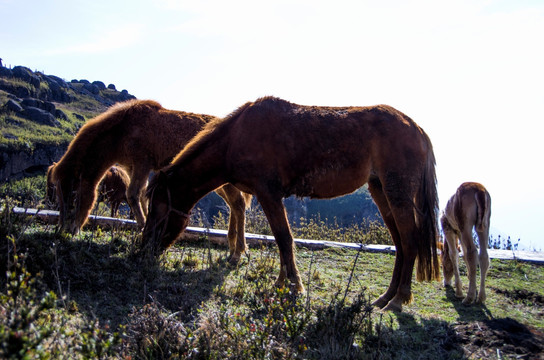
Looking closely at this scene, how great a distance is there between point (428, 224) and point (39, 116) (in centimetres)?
5655

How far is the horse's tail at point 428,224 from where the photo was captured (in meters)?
5.22

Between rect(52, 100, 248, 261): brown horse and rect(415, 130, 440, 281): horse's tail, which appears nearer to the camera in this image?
rect(415, 130, 440, 281): horse's tail

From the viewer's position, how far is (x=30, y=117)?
50.2 meters

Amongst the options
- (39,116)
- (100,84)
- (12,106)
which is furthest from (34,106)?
(100,84)

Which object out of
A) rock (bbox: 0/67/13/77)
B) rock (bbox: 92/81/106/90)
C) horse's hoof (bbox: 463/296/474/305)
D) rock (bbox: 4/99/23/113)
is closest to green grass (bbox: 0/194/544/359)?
horse's hoof (bbox: 463/296/474/305)

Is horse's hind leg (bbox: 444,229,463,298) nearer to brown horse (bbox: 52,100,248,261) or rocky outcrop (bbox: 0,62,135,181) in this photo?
brown horse (bbox: 52,100,248,261)

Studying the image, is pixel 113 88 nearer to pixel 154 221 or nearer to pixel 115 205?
pixel 115 205

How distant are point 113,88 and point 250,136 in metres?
108

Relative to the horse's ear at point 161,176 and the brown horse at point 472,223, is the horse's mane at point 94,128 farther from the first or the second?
the brown horse at point 472,223

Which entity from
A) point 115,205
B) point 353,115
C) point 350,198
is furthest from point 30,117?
point 353,115

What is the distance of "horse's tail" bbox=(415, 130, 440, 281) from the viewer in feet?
17.1

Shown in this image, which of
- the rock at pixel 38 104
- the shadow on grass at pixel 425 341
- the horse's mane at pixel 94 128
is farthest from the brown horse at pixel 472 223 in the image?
the rock at pixel 38 104

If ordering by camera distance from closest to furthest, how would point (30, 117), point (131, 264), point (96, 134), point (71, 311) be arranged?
point (71, 311) → point (131, 264) → point (96, 134) → point (30, 117)

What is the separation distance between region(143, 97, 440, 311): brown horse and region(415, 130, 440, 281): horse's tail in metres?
0.01
